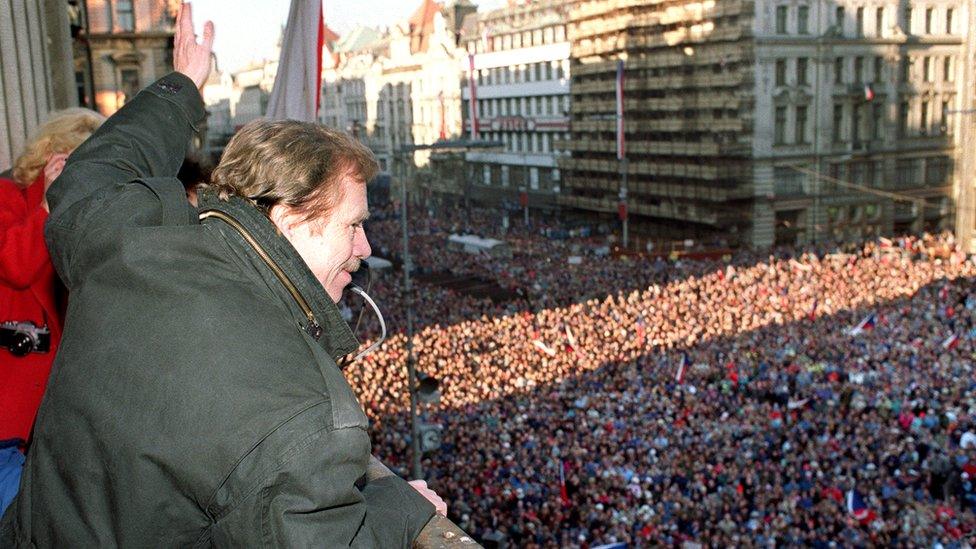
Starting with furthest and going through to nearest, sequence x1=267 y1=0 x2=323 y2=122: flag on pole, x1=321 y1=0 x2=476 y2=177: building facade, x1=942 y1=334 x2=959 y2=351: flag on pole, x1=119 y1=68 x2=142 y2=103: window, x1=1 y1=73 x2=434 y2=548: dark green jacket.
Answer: x1=321 y1=0 x2=476 y2=177: building facade → x1=119 y1=68 x2=142 y2=103: window → x1=942 y1=334 x2=959 y2=351: flag on pole → x1=267 y1=0 x2=323 y2=122: flag on pole → x1=1 y1=73 x2=434 y2=548: dark green jacket

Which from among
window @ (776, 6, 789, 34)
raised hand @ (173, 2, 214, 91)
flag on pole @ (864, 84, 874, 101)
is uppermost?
window @ (776, 6, 789, 34)

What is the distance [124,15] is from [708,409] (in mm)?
25159

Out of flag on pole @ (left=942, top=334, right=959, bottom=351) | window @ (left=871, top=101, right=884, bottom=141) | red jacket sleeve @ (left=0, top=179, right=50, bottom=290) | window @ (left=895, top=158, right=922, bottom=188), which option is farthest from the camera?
window @ (left=895, top=158, right=922, bottom=188)

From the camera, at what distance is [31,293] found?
3229 mm

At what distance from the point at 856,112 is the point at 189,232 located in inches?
2152

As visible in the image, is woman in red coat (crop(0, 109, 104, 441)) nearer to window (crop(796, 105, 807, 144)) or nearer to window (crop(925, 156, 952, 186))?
window (crop(796, 105, 807, 144))

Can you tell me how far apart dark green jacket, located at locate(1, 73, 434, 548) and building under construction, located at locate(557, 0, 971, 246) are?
47717mm

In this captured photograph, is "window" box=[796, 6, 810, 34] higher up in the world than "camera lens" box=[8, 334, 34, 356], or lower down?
higher up

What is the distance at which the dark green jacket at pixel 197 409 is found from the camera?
138cm

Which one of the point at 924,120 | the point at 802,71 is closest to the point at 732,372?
the point at 802,71

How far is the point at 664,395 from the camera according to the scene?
718 inches

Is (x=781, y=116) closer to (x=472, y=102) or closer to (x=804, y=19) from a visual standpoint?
(x=804, y=19)

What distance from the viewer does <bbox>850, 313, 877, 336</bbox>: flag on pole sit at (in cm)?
2231

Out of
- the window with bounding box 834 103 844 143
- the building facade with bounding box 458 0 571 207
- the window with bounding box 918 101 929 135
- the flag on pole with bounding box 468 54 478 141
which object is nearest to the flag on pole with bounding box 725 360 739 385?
the flag on pole with bounding box 468 54 478 141
